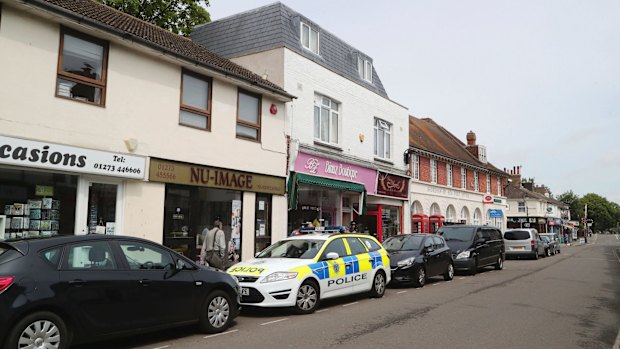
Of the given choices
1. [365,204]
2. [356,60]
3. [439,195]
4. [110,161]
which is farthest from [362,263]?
[439,195]

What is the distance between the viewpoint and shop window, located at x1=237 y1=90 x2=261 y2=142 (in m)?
14.7

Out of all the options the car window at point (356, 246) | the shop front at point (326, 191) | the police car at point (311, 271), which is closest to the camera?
the police car at point (311, 271)

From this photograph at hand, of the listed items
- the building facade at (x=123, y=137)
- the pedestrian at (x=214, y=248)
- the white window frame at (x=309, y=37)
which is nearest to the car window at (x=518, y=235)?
the white window frame at (x=309, y=37)

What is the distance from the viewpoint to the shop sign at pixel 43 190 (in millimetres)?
9902

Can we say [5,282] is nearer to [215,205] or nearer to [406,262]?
[215,205]

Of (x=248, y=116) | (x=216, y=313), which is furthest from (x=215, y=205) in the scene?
(x=216, y=313)

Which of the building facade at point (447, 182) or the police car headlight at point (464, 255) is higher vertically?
the building facade at point (447, 182)

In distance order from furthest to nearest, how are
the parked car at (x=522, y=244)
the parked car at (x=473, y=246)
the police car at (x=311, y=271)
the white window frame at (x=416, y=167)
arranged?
the parked car at (x=522, y=244)
the white window frame at (x=416, y=167)
the parked car at (x=473, y=246)
the police car at (x=311, y=271)

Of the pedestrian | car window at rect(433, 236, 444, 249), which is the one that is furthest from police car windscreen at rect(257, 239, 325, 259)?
car window at rect(433, 236, 444, 249)

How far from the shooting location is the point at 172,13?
23.3m

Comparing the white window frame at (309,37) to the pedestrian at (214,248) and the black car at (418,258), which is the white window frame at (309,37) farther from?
the pedestrian at (214,248)

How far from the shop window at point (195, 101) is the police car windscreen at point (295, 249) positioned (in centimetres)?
451

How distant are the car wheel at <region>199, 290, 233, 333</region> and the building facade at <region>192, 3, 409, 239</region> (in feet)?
27.6

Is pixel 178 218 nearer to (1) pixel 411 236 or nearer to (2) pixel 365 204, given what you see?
(1) pixel 411 236
